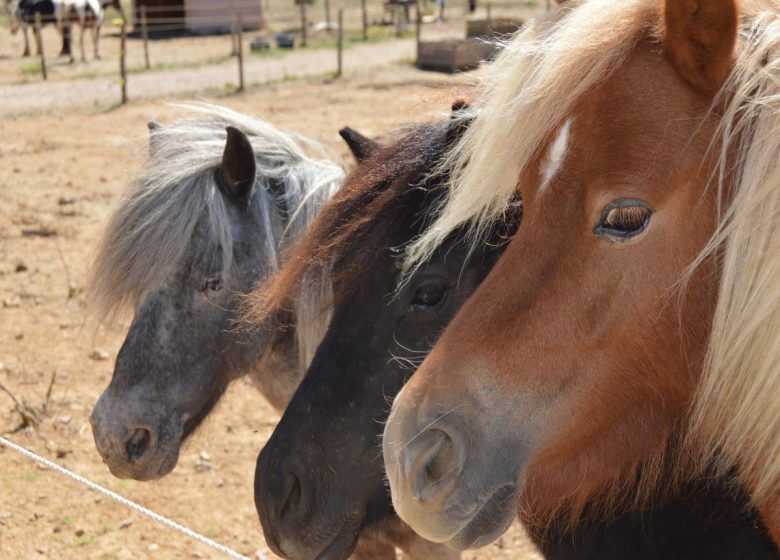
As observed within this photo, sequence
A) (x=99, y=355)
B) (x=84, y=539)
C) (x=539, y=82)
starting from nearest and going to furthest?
(x=539, y=82) → (x=84, y=539) → (x=99, y=355)

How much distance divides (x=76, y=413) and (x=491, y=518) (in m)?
4.39

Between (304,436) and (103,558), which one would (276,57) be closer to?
(103,558)

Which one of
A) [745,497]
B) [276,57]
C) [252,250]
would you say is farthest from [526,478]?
[276,57]

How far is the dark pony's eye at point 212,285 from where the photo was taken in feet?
10.3

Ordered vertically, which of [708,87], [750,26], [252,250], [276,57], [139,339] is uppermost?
[750,26]

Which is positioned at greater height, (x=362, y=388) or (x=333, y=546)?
(x=362, y=388)

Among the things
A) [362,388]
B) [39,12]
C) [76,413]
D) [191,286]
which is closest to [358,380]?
[362,388]

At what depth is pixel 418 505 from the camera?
5.70ft

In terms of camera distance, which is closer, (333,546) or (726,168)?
(726,168)

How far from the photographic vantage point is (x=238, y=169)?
3.22m

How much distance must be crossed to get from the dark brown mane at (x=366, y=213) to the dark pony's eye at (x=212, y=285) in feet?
1.43

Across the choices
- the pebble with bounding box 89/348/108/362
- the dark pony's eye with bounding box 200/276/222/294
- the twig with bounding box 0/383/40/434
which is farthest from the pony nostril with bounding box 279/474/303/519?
the pebble with bounding box 89/348/108/362

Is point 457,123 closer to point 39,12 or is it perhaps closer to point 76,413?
point 76,413

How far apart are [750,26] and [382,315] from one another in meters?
1.19
